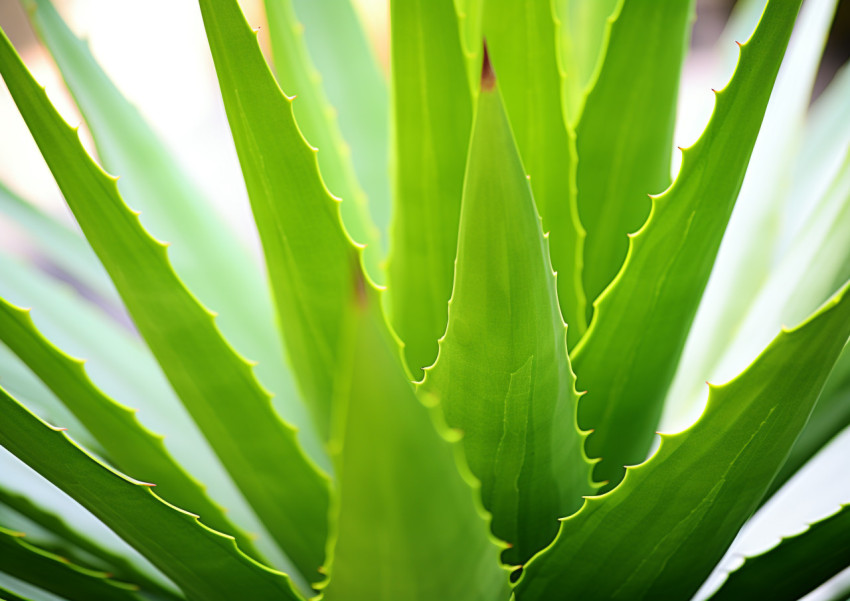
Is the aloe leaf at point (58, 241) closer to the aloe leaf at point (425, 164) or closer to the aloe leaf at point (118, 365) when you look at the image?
the aloe leaf at point (118, 365)

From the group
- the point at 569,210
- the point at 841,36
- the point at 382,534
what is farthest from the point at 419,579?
the point at 841,36

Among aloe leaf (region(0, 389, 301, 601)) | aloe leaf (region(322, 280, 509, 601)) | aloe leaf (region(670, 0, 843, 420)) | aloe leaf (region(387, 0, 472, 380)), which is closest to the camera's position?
aloe leaf (region(322, 280, 509, 601))

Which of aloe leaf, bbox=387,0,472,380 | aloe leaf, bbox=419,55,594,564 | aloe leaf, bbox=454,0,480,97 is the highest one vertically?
aloe leaf, bbox=454,0,480,97

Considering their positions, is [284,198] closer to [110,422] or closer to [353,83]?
[110,422]

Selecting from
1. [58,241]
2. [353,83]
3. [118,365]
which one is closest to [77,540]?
[118,365]

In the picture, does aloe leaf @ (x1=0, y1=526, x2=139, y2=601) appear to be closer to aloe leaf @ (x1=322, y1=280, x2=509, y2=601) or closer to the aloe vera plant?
the aloe vera plant

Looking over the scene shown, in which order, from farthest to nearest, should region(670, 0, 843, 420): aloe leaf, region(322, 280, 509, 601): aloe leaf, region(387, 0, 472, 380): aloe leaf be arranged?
region(670, 0, 843, 420): aloe leaf
region(387, 0, 472, 380): aloe leaf
region(322, 280, 509, 601): aloe leaf

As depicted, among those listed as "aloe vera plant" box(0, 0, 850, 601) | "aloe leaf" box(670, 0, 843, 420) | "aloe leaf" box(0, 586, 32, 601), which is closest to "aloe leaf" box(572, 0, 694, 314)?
"aloe vera plant" box(0, 0, 850, 601)
